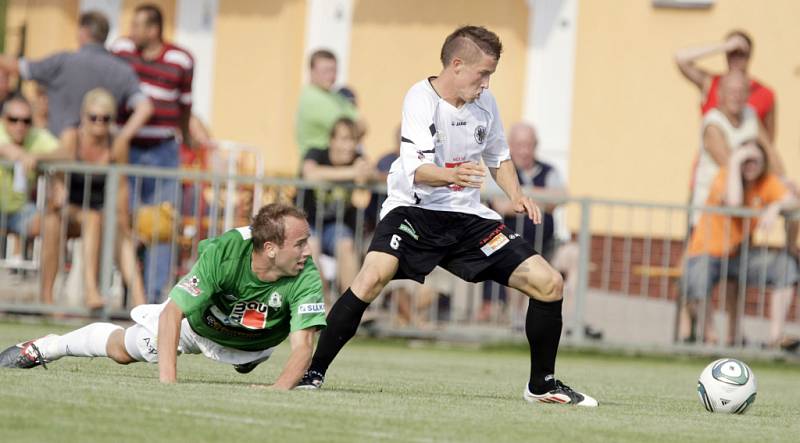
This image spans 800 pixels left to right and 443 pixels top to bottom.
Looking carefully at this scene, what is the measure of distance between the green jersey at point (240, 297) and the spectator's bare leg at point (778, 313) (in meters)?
7.22

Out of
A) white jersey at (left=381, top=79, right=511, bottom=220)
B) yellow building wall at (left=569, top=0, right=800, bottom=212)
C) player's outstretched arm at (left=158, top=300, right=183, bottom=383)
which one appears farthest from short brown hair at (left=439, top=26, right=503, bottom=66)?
yellow building wall at (left=569, top=0, right=800, bottom=212)

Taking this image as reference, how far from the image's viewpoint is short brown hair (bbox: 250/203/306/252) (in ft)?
26.1

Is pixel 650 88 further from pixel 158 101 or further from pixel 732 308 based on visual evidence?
pixel 158 101

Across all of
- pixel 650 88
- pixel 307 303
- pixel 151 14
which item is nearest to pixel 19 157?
pixel 151 14

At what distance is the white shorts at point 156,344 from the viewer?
27.4ft

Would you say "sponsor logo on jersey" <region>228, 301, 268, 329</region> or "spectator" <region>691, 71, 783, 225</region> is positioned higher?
"spectator" <region>691, 71, 783, 225</region>

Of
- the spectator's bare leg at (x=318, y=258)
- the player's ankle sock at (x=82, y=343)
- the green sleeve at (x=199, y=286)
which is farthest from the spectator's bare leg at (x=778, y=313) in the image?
the green sleeve at (x=199, y=286)

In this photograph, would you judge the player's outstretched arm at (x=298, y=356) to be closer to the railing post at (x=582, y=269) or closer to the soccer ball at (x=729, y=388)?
the soccer ball at (x=729, y=388)

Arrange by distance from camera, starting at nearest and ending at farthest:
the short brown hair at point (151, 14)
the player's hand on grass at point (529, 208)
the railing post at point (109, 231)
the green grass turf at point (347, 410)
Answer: the green grass turf at point (347, 410) → the player's hand on grass at point (529, 208) → the railing post at point (109, 231) → the short brown hair at point (151, 14)

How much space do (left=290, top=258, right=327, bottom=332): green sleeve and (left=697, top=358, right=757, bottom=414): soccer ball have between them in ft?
6.75

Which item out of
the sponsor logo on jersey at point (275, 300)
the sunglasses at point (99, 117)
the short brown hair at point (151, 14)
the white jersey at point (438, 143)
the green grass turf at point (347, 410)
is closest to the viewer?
the green grass turf at point (347, 410)

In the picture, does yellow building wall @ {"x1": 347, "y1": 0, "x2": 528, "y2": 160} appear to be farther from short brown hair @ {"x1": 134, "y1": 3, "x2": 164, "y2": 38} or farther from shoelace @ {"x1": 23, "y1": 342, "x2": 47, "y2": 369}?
shoelace @ {"x1": 23, "y1": 342, "x2": 47, "y2": 369}

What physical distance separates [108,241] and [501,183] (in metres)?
6.20

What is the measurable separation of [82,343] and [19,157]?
606 centimetres
